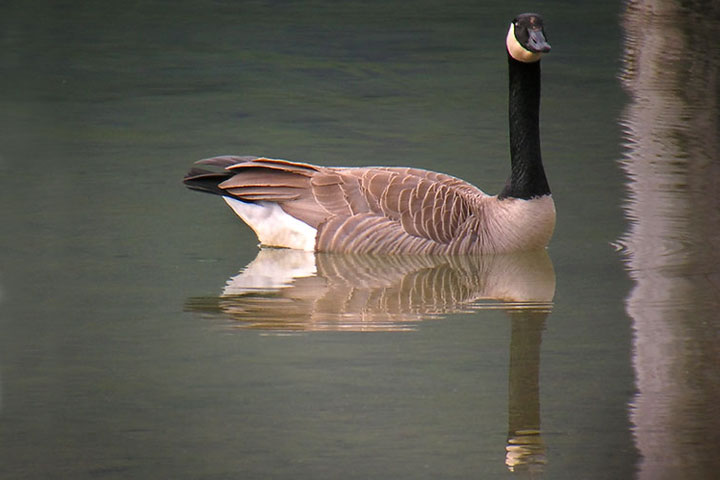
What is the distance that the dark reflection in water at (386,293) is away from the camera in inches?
275

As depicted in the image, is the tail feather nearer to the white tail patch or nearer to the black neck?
the white tail patch

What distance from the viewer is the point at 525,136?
8.16m

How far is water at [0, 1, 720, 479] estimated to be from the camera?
217 inches

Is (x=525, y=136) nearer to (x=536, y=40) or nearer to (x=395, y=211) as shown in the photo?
(x=536, y=40)

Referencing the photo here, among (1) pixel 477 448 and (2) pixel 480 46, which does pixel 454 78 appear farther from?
(1) pixel 477 448

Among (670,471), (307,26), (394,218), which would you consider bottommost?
(670,471)

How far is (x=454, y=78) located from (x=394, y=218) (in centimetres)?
547

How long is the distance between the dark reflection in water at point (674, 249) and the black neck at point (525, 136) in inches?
30.1

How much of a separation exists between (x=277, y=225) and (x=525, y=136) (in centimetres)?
167

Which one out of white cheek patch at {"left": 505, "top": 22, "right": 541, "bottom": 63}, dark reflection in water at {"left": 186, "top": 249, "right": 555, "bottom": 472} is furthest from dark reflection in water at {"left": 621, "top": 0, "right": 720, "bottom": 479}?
white cheek patch at {"left": 505, "top": 22, "right": 541, "bottom": 63}

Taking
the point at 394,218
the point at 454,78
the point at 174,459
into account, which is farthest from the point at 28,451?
the point at 454,78

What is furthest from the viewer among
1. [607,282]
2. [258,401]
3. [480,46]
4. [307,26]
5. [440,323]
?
[307,26]

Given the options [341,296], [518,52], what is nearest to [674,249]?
[518,52]

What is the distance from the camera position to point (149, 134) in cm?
1099
